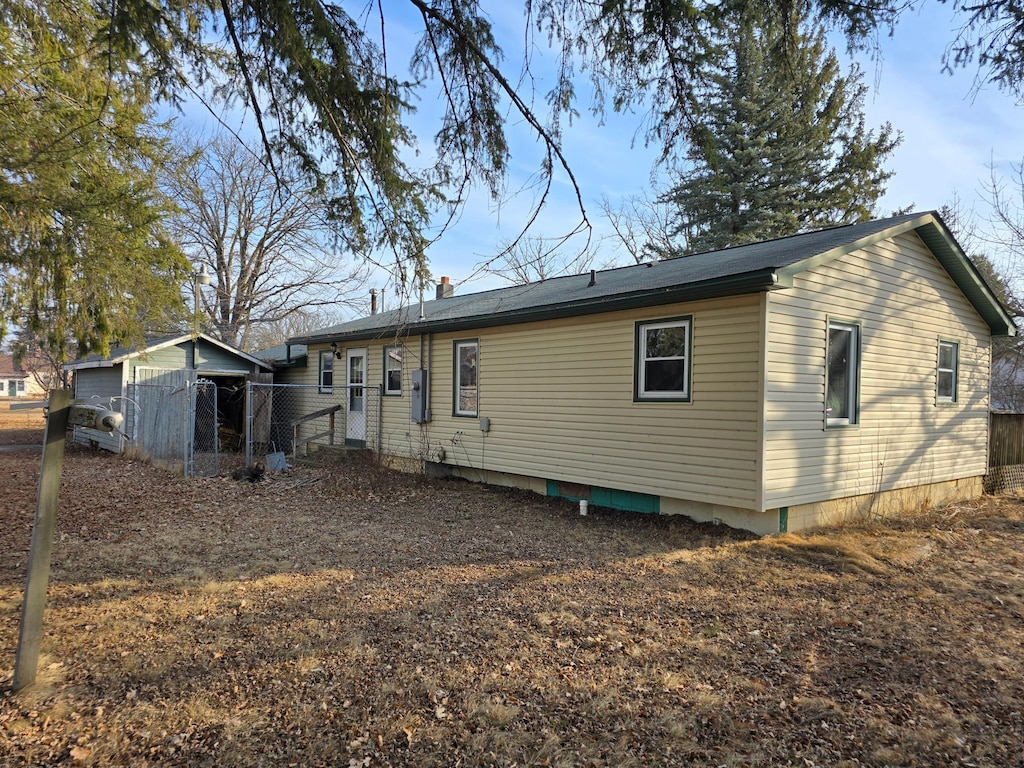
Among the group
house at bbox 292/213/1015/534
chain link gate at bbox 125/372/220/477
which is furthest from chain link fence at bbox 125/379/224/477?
house at bbox 292/213/1015/534

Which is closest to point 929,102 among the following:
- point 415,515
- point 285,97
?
point 285,97

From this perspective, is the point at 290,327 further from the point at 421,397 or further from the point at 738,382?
the point at 738,382

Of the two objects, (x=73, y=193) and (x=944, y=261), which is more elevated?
(x=944, y=261)

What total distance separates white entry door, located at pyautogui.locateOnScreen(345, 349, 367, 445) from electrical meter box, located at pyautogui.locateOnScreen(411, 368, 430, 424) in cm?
200

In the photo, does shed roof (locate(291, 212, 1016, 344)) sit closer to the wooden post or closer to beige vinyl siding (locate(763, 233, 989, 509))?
beige vinyl siding (locate(763, 233, 989, 509))

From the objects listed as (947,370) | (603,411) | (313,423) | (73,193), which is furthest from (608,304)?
(313,423)

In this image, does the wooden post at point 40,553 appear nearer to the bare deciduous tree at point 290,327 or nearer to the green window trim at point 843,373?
the green window trim at point 843,373

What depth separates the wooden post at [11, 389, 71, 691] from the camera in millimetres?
3318

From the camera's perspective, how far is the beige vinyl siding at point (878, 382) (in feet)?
24.2

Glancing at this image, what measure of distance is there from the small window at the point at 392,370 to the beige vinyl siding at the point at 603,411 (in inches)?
15.5

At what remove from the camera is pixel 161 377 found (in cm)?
1462

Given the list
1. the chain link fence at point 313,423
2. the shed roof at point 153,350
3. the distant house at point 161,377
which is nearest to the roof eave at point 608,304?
the chain link fence at point 313,423

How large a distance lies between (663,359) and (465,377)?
13.8 ft

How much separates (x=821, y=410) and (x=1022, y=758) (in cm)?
524
